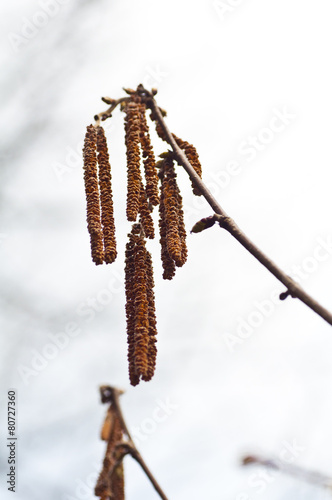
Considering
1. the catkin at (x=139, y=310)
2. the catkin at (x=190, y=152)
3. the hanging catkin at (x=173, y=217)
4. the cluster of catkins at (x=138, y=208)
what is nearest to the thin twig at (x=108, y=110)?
the cluster of catkins at (x=138, y=208)

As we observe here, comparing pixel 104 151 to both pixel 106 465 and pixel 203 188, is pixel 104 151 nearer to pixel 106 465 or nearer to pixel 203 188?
pixel 203 188

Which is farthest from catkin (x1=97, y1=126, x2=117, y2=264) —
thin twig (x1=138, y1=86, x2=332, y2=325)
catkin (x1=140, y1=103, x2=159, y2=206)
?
thin twig (x1=138, y1=86, x2=332, y2=325)

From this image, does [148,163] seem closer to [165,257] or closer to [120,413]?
[165,257]

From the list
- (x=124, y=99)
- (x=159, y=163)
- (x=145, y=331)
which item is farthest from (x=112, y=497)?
(x=124, y=99)

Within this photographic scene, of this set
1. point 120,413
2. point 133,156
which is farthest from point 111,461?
point 133,156

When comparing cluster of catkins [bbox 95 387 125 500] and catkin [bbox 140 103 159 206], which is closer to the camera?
cluster of catkins [bbox 95 387 125 500]

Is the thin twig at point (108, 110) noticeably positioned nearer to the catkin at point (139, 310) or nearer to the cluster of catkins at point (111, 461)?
the catkin at point (139, 310)

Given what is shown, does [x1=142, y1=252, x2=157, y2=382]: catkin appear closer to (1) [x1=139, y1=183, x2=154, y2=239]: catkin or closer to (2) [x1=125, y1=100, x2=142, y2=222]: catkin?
(1) [x1=139, y1=183, x2=154, y2=239]: catkin
